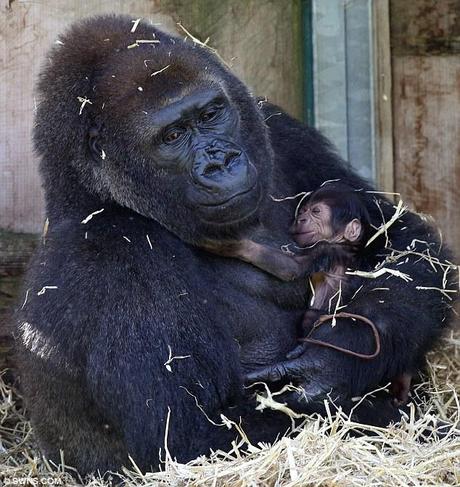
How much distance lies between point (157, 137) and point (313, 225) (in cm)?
90

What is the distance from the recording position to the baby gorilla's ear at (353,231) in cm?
552

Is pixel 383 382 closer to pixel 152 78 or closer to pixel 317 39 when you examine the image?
pixel 152 78

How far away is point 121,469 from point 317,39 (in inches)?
115

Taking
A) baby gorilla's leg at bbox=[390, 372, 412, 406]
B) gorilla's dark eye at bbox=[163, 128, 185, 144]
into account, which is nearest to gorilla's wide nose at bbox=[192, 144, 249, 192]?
gorilla's dark eye at bbox=[163, 128, 185, 144]

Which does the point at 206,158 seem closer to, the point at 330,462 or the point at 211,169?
the point at 211,169

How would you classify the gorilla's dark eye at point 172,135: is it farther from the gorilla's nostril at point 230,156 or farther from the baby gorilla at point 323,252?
the baby gorilla at point 323,252

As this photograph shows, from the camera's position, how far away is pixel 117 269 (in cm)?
476

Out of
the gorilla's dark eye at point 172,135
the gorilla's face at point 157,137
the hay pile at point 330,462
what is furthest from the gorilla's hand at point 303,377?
the gorilla's dark eye at point 172,135

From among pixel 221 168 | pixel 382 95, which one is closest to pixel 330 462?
pixel 221 168

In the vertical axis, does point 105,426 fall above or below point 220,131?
below

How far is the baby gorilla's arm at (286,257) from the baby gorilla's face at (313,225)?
68mm

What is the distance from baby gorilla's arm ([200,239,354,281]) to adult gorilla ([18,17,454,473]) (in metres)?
0.05

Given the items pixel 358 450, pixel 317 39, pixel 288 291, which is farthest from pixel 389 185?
pixel 358 450

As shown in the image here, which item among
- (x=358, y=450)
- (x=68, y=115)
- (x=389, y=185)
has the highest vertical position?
(x=68, y=115)
